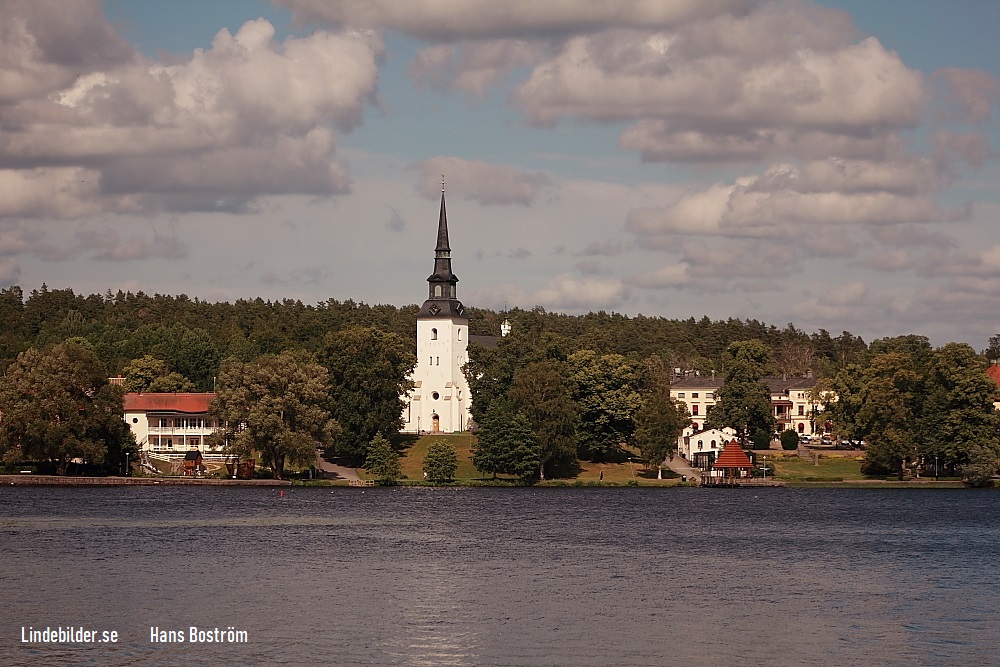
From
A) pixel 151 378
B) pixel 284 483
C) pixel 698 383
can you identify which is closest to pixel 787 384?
pixel 698 383

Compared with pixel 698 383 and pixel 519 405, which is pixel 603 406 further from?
pixel 698 383

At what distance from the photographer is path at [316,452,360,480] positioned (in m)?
116

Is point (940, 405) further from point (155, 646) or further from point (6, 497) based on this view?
point (155, 646)

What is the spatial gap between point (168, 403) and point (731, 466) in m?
52.2

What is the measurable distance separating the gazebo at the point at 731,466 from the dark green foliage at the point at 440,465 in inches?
895

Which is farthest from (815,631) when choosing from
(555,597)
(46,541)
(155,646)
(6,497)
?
(6,497)

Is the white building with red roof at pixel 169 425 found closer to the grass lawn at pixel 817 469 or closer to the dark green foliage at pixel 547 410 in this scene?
the dark green foliage at pixel 547 410

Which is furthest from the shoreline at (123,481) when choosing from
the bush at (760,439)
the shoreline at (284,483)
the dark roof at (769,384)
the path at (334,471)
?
the dark roof at (769,384)

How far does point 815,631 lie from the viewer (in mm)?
42094

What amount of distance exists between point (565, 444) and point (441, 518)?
33051mm

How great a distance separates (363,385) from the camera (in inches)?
4747

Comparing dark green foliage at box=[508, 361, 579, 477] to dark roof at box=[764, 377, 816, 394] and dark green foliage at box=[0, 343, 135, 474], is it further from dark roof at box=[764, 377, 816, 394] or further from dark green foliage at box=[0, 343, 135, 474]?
dark roof at box=[764, 377, 816, 394]

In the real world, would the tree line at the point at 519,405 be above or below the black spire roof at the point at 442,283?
below

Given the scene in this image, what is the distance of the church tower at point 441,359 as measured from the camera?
144 m
